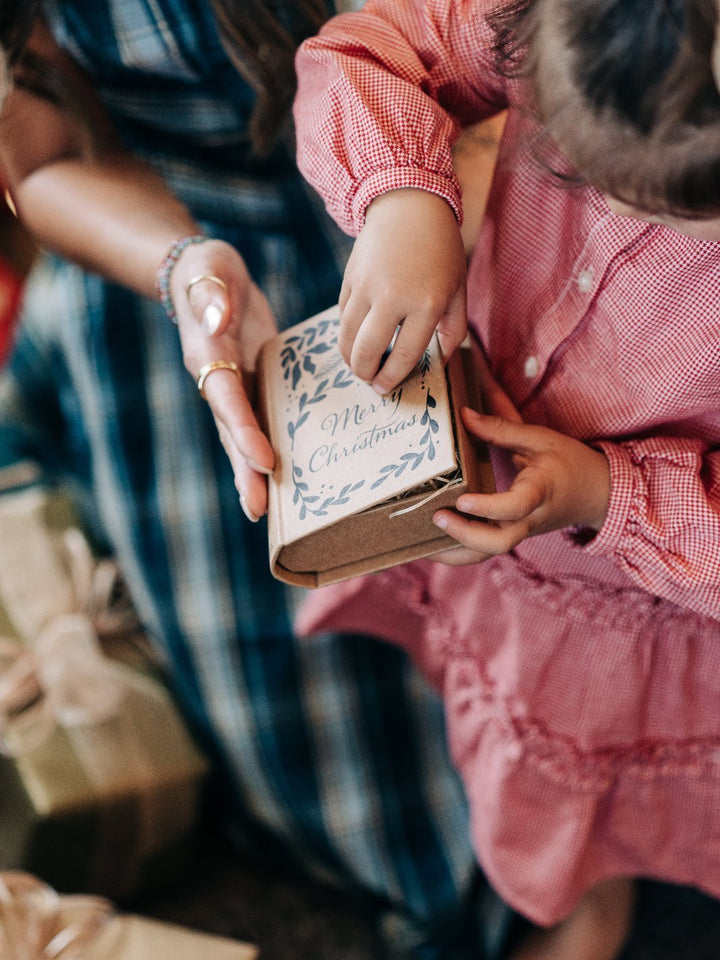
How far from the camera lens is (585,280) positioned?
55cm

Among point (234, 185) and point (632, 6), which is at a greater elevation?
point (632, 6)

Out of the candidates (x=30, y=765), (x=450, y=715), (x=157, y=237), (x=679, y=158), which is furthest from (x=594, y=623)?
(x=30, y=765)

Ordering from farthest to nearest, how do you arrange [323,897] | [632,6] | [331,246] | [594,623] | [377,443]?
[323,897] → [331,246] → [594,623] → [377,443] → [632,6]

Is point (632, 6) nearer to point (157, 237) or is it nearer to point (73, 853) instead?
point (157, 237)

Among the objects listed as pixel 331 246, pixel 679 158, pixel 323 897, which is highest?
pixel 679 158

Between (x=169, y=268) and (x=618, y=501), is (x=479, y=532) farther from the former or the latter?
(x=169, y=268)

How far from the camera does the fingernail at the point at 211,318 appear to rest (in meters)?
0.61

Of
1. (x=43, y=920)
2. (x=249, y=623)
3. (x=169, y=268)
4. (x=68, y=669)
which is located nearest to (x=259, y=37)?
(x=169, y=268)

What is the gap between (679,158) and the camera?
15.6 inches

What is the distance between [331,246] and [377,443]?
0.35 meters

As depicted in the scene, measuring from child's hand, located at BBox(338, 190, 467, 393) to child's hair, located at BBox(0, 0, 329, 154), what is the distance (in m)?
0.22

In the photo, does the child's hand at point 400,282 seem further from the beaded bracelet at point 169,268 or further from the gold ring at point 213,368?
the beaded bracelet at point 169,268

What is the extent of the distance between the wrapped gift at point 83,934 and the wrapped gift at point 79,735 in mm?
104

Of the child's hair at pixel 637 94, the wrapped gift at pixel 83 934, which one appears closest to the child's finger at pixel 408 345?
the child's hair at pixel 637 94
